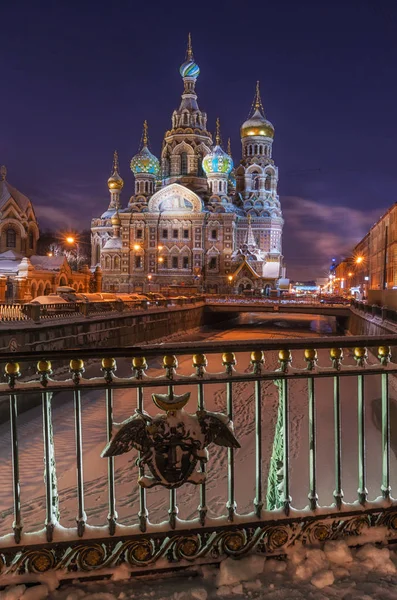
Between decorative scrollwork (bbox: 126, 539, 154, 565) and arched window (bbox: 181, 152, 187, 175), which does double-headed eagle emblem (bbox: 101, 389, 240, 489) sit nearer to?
decorative scrollwork (bbox: 126, 539, 154, 565)

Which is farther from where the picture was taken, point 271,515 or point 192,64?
point 192,64

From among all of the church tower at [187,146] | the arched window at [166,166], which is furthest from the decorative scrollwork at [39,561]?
the arched window at [166,166]

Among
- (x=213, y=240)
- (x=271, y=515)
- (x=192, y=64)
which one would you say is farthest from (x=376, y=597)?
(x=192, y=64)

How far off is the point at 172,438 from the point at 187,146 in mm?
69066

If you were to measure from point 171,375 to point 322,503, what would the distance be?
4211 millimetres

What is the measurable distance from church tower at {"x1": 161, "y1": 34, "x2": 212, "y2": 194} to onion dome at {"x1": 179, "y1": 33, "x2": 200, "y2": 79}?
102 cm

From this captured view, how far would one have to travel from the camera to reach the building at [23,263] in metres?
31.7

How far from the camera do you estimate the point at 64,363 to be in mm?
16688

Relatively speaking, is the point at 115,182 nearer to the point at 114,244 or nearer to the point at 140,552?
the point at 114,244

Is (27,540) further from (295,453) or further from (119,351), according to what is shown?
(295,453)

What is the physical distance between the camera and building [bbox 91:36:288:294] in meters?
61.5

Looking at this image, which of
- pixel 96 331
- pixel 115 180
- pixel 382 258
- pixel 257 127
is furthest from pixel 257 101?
pixel 96 331

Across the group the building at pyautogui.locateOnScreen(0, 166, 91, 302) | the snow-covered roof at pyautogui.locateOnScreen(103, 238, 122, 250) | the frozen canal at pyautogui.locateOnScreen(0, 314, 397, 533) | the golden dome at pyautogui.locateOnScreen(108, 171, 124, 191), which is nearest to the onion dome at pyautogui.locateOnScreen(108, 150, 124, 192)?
the golden dome at pyautogui.locateOnScreen(108, 171, 124, 191)

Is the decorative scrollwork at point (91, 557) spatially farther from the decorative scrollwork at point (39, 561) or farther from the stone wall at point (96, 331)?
the stone wall at point (96, 331)
